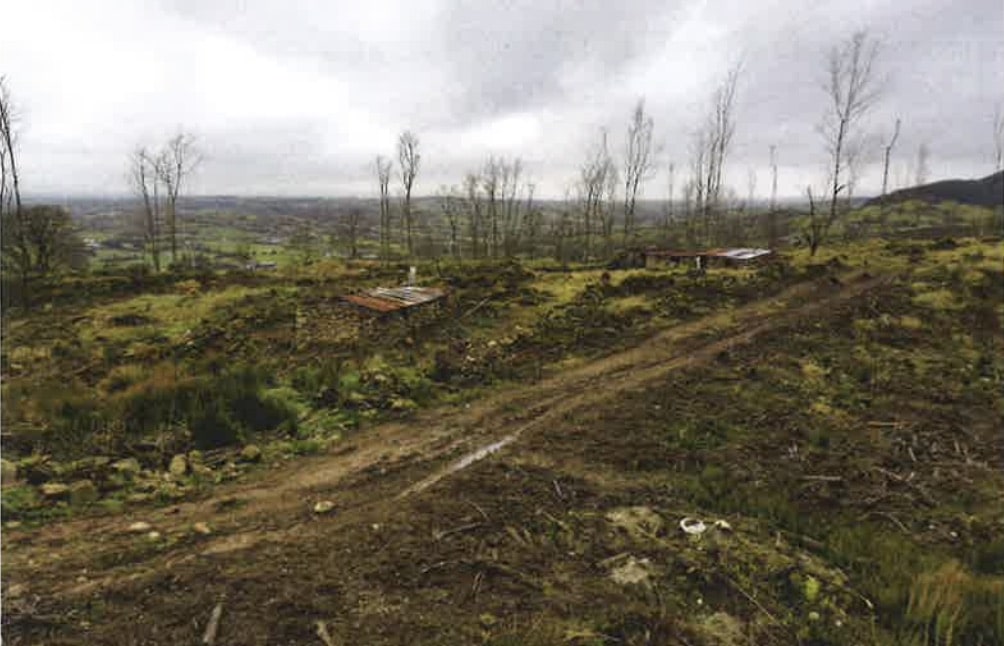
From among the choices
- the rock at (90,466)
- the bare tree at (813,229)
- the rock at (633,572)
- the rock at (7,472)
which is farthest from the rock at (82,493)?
the bare tree at (813,229)

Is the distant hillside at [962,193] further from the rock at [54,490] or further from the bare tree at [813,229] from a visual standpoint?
the rock at [54,490]

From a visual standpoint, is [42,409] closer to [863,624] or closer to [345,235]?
[863,624]

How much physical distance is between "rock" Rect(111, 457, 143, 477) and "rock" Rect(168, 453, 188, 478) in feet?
1.15

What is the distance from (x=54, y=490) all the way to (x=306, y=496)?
8.80 feet

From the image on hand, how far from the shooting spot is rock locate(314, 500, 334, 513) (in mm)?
5590

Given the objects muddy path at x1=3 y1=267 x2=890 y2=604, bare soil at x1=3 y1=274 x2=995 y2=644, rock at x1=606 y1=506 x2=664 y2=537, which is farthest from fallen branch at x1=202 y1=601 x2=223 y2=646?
rock at x1=606 y1=506 x2=664 y2=537

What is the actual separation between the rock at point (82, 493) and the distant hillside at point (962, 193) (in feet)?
371

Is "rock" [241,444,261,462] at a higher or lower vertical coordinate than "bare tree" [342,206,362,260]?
lower

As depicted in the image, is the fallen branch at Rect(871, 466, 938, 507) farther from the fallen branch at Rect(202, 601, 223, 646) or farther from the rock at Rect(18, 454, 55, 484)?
the rock at Rect(18, 454, 55, 484)

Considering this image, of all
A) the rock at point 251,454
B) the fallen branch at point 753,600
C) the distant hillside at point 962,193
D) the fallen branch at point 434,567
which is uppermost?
the distant hillside at point 962,193

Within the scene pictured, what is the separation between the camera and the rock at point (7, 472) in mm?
5918

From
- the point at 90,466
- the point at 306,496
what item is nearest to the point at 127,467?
the point at 90,466

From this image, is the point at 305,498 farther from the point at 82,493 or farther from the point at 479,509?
the point at 82,493

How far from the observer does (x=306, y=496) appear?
593 centimetres
